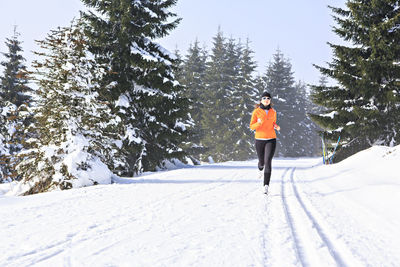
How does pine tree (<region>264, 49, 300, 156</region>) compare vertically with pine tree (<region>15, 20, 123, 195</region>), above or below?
above

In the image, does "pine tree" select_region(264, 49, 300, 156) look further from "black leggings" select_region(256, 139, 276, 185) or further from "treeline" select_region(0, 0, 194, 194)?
"black leggings" select_region(256, 139, 276, 185)

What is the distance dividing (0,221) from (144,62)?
345 inches

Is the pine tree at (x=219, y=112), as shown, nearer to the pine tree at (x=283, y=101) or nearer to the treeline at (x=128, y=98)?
the pine tree at (x=283, y=101)

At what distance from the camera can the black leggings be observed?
5.84m

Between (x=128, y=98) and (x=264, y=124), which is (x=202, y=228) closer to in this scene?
(x=264, y=124)

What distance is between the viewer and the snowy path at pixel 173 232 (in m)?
2.47

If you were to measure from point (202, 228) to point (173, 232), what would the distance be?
37 centimetres

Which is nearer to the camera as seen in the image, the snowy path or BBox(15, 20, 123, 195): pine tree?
the snowy path

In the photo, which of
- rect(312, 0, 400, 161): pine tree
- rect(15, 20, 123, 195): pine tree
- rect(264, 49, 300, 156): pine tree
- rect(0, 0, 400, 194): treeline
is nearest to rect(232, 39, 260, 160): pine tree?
rect(264, 49, 300, 156): pine tree

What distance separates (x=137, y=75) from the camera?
39.9ft

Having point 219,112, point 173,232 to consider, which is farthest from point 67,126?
point 219,112

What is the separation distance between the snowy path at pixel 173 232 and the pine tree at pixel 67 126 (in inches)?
82.8

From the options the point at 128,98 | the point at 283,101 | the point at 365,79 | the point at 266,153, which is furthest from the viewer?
the point at 283,101

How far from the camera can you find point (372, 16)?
539 inches
